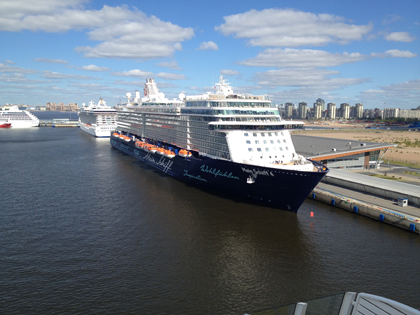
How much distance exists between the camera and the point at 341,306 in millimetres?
7848

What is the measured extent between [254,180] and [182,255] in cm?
1028

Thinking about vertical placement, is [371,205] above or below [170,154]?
below

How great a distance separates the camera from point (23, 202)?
1217 inches

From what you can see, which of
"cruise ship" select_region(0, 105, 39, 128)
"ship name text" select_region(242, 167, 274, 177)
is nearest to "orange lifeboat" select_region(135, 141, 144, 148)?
"ship name text" select_region(242, 167, 274, 177)

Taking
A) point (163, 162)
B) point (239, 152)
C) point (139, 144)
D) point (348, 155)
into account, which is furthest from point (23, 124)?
point (348, 155)

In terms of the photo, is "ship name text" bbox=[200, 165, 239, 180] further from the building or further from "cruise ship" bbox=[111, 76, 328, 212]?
the building

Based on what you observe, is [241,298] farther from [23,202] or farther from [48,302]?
[23,202]

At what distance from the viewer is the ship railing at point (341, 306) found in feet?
23.4

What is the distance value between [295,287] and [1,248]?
19.9 metres

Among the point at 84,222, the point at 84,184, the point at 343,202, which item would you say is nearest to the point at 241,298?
the point at 84,222

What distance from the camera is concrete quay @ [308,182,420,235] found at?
Result: 2469cm

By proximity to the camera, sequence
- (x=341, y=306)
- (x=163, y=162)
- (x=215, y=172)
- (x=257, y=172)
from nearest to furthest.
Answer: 1. (x=341, y=306)
2. (x=257, y=172)
3. (x=215, y=172)
4. (x=163, y=162)

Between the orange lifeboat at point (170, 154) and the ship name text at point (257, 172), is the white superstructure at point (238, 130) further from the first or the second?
the orange lifeboat at point (170, 154)

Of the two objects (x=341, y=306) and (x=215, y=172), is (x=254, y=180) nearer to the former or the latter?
(x=215, y=172)
